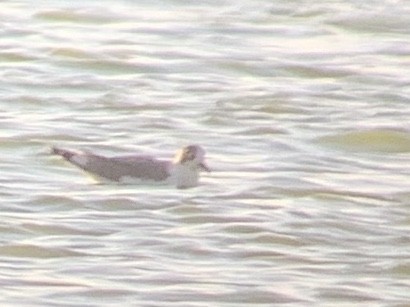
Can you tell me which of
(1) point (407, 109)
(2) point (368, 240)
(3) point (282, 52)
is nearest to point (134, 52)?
(3) point (282, 52)

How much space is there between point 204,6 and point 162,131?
387cm

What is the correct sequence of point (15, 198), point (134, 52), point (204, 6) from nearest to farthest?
point (15, 198)
point (134, 52)
point (204, 6)

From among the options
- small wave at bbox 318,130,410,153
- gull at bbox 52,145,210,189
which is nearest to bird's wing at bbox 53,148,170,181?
gull at bbox 52,145,210,189

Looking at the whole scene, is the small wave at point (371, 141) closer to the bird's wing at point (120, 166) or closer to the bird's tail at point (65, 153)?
the bird's wing at point (120, 166)

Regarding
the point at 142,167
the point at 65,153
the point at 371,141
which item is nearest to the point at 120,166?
the point at 142,167

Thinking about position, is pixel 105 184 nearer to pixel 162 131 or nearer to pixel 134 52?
pixel 162 131

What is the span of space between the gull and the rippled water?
0.07 meters

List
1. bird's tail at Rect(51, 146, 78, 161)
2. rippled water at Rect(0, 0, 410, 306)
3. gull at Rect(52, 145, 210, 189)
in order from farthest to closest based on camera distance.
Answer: bird's tail at Rect(51, 146, 78, 161) < gull at Rect(52, 145, 210, 189) < rippled water at Rect(0, 0, 410, 306)

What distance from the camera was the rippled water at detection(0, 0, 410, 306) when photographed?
8828 mm

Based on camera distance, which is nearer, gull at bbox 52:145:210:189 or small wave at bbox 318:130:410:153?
gull at bbox 52:145:210:189

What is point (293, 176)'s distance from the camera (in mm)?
10750

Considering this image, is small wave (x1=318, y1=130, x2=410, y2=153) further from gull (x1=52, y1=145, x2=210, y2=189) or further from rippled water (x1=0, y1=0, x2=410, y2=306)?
gull (x1=52, y1=145, x2=210, y2=189)

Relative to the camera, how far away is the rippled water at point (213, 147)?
348 inches

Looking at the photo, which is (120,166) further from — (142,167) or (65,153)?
(65,153)
